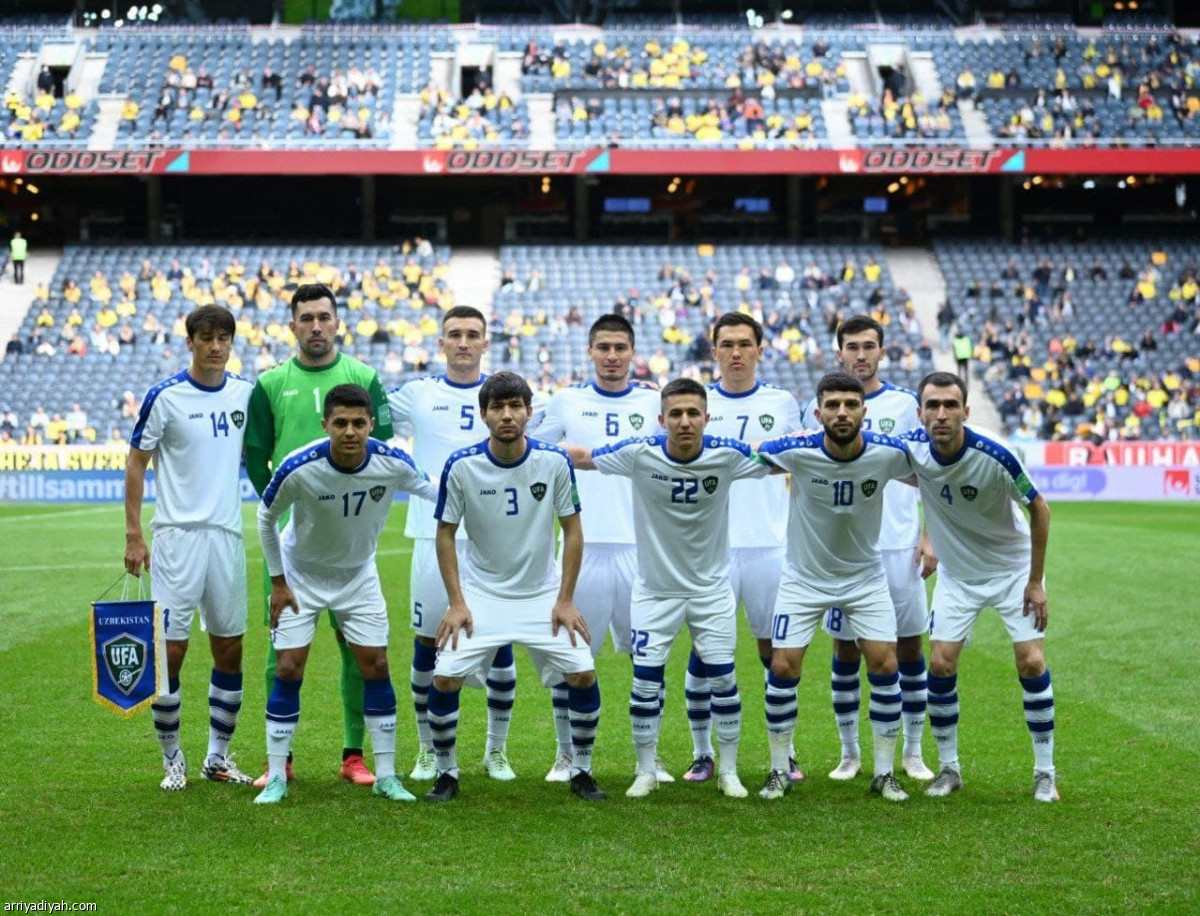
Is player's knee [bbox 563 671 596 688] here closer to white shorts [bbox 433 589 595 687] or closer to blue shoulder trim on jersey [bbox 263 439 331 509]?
white shorts [bbox 433 589 595 687]

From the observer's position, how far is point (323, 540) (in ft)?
22.9

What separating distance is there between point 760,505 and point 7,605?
9496 mm

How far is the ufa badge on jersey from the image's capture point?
7012 millimetres

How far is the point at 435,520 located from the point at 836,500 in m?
2.07

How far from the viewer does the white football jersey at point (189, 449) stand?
720 centimetres

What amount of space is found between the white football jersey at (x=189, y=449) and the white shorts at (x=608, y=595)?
1874 mm

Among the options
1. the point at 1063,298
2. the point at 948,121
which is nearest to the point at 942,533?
the point at 1063,298

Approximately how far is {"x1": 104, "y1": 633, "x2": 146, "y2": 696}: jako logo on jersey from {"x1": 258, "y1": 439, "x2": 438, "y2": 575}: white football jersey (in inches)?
31.3

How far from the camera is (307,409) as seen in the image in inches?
294

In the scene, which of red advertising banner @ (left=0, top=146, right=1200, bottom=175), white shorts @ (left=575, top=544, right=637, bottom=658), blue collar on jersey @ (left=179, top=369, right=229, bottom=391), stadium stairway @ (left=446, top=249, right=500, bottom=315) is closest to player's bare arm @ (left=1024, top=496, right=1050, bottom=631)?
white shorts @ (left=575, top=544, right=637, bottom=658)

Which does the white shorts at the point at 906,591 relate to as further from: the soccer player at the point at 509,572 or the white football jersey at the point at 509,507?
the white football jersey at the point at 509,507

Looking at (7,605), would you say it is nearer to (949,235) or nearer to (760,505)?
(760,505)

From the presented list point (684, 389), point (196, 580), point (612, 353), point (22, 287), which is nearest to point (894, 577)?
point (684, 389)

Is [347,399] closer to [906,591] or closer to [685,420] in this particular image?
[685,420]
